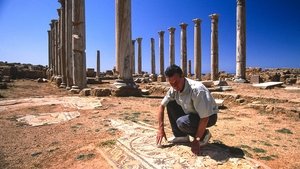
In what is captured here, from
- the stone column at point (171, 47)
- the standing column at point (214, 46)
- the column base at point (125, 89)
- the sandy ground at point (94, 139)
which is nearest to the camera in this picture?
the sandy ground at point (94, 139)

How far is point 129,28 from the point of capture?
1351 centimetres

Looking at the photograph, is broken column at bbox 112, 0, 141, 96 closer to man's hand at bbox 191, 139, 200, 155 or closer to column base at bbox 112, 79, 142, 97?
column base at bbox 112, 79, 142, 97

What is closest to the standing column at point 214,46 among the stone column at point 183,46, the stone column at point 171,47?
the stone column at point 183,46

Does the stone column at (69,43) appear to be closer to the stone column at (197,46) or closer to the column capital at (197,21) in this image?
the stone column at (197,46)

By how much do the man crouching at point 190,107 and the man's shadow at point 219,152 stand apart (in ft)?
0.41

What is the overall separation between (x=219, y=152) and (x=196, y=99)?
936 millimetres

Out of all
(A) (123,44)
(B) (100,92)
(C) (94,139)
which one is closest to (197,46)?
(A) (123,44)

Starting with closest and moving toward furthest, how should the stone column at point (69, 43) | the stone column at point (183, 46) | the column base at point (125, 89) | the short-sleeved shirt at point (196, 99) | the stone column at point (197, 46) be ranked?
the short-sleeved shirt at point (196, 99) < the column base at point (125, 89) < the stone column at point (69, 43) < the stone column at point (197, 46) < the stone column at point (183, 46)

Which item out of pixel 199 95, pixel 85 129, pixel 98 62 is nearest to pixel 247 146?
pixel 199 95

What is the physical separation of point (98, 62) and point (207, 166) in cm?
4065

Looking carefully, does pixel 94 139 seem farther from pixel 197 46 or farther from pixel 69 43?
pixel 197 46

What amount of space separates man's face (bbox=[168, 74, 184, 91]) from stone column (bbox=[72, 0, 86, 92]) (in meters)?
12.6

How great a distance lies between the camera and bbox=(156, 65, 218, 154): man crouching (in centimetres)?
373

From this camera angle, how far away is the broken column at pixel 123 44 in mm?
13367
